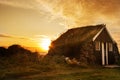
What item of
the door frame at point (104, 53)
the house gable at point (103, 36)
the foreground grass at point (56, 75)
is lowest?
the foreground grass at point (56, 75)

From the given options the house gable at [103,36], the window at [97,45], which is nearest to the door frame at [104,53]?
the house gable at [103,36]

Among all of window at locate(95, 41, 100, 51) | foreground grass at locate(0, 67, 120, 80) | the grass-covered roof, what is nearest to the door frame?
window at locate(95, 41, 100, 51)

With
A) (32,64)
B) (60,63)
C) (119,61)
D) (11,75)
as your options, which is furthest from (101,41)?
(11,75)

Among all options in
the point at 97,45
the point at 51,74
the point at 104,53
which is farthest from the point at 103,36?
the point at 51,74

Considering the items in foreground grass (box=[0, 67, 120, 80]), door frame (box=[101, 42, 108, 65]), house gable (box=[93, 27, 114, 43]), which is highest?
house gable (box=[93, 27, 114, 43])

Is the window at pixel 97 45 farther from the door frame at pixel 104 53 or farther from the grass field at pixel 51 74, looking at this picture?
the grass field at pixel 51 74

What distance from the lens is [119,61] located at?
45.5 meters

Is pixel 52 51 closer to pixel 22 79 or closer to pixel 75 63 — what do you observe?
pixel 75 63

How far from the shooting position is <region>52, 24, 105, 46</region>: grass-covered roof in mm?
43206

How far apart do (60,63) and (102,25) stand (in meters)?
11.7

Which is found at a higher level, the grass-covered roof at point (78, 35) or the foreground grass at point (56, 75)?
the grass-covered roof at point (78, 35)

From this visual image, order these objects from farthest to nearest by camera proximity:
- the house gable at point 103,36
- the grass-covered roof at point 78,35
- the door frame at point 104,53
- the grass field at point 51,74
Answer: the door frame at point 104,53 → the grass-covered roof at point 78,35 → the house gable at point 103,36 → the grass field at point 51,74

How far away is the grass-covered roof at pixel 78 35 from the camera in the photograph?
43206 millimetres

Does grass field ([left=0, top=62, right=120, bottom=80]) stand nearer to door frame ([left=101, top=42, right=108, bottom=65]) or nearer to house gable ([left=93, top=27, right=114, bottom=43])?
door frame ([left=101, top=42, right=108, bottom=65])
